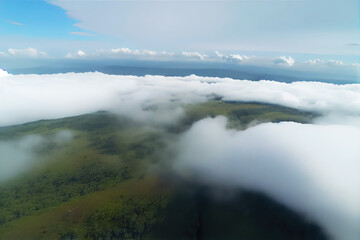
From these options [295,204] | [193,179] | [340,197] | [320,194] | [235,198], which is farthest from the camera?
[193,179]

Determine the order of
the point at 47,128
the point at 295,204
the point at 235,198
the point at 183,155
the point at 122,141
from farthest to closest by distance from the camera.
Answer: the point at 47,128 → the point at 122,141 → the point at 183,155 → the point at 235,198 → the point at 295,204

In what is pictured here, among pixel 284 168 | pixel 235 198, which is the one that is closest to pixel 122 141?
pixel 235 198

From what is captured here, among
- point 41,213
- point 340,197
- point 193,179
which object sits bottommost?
point 41,213

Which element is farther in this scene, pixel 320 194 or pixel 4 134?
pixel 4 134

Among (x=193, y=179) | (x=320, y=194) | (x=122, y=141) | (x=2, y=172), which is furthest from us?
(x=122, y=141)

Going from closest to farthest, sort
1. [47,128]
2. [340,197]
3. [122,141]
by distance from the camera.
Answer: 1. [340,197]
2. [122,141]
3. [47,128]

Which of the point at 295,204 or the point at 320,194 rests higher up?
the point at 320,194

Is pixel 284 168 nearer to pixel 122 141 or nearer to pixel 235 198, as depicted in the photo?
pixel 235 198

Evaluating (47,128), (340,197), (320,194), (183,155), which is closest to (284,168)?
(320,194)

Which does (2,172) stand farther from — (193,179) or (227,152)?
(227,152)
